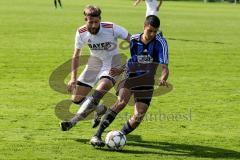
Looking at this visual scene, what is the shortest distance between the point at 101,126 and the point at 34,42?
15257mm

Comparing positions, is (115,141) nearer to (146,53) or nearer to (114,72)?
(146,53)

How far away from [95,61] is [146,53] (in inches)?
62.2

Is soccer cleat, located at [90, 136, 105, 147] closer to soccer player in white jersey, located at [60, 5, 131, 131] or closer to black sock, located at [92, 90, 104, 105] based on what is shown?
soccer player in white jersey, located at [60, 5, 131, 131]

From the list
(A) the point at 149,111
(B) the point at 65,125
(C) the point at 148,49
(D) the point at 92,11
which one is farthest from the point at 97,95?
(A) the point at 149,111

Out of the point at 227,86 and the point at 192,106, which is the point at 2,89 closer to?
the point at 192,106

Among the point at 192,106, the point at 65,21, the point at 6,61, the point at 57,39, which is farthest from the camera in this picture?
the point at 65,21

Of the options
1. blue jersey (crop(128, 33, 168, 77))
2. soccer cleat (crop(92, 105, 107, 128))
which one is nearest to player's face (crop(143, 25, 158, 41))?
blue jersey (crop(128, 33, 168, 77))

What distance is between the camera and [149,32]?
8.92 meters

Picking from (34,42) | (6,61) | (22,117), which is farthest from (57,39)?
(22,117)

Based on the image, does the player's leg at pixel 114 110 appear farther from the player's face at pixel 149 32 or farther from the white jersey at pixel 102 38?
the white jersey at pixel 102 38

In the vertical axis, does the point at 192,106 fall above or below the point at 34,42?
above

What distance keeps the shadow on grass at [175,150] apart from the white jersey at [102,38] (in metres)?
1.70

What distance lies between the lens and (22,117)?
11.2 m

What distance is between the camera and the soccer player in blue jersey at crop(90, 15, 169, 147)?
909 cm
